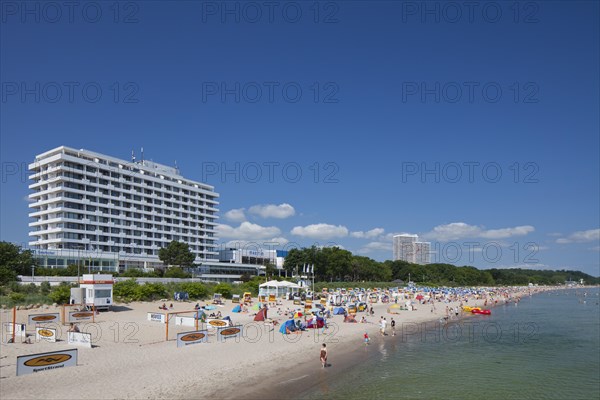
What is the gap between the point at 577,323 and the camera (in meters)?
59.5

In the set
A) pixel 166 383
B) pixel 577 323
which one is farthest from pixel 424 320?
pixel 166 383

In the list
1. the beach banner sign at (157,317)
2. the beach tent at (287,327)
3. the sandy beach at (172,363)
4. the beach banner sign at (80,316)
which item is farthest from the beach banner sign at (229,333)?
the beach banner sign at (80,316)

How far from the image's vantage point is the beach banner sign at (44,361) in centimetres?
2025

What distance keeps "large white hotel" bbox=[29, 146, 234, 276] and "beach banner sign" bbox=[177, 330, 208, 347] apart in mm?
54993

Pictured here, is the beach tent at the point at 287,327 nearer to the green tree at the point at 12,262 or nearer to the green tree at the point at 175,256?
the green tree at the point at 12,262

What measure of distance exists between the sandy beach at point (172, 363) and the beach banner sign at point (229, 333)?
17.0 inches

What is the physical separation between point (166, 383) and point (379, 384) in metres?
10.3

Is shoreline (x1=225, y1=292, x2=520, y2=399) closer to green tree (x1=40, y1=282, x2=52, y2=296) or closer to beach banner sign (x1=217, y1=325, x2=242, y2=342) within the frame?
beach banner sign (x1=217, y1=325, x2=242, y2=342)

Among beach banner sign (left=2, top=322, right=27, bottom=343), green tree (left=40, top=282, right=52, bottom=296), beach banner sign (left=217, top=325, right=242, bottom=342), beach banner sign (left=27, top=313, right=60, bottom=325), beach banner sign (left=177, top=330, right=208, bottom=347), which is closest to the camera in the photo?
beach banner sign (left=2, top=322, right=27, bottom=343)

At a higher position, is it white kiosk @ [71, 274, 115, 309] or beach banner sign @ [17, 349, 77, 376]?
white kiosk @ [71, 274, 115, 309]

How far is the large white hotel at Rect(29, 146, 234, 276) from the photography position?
292 feet

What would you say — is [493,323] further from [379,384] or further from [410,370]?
[379,384]

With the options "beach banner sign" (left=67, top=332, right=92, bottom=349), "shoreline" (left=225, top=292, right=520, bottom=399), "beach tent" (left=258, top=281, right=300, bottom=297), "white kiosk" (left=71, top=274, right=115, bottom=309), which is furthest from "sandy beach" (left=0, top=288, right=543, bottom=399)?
"beach tent" (left=258, top=281, right=300, bottom=297)

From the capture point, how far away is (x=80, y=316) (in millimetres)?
36844
